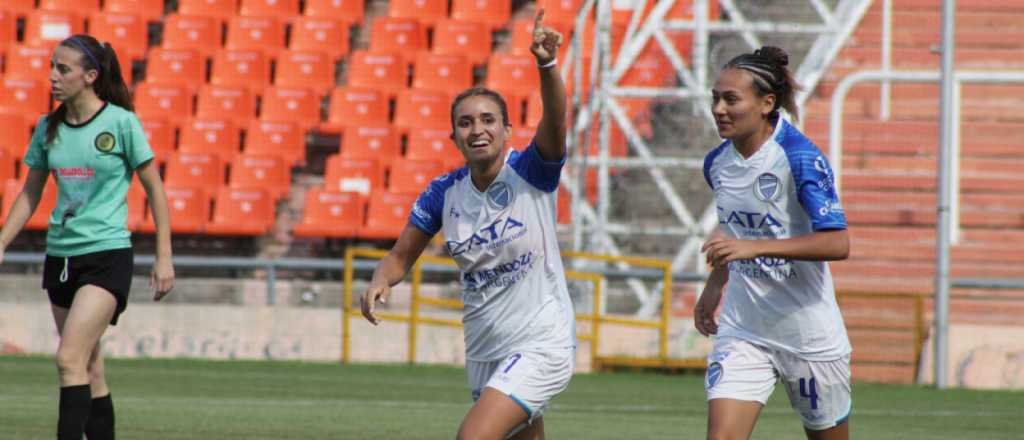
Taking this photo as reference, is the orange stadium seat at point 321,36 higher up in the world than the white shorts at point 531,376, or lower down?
higher up

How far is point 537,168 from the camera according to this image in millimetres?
6184

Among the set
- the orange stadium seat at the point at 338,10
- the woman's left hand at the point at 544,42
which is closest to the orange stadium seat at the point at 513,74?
the orange stadium seat at the point at 338,10

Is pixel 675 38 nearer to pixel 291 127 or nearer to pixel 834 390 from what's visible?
pixel 291 127

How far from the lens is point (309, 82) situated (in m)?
21.8

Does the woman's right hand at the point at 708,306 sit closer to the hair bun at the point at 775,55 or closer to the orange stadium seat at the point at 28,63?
the hair bun at the point at 775,55

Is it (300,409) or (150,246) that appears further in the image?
(150,246)

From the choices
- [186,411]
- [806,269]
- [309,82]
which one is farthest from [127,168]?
[309,82]

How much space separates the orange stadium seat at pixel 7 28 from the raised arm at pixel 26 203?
15.6 meters

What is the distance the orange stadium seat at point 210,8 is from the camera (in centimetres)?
2302

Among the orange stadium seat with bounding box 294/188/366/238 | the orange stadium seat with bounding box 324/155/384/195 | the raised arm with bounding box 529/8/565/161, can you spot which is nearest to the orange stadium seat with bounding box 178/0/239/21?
the orange stadium seat with bounding box 324/155/384/195

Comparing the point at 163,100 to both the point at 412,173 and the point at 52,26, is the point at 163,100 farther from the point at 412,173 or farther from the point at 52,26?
the point at 412,173

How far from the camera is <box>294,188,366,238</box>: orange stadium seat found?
19.3 metres

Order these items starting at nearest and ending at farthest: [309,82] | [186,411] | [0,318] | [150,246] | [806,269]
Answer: [806,269] < [186,411] < [0,318] < [150,246] < [309,82]

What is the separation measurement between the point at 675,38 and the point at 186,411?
787cm
